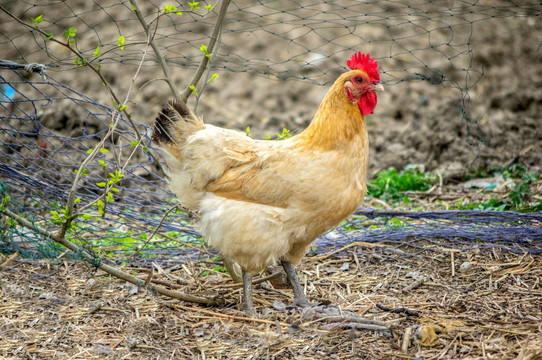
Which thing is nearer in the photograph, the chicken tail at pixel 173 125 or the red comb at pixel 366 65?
the red comb at pixel 366 65

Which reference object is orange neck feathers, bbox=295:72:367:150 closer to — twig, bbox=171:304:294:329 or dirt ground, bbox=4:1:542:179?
twig, bbox=171:304:294:329

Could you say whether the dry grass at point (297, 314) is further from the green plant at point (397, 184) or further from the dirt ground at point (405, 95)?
the dirt ground at point (405, 95)

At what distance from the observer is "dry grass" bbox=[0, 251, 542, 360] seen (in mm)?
3068

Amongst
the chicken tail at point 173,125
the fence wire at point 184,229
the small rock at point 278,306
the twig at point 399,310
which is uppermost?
the chicken tail at point 173,125

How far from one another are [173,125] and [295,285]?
1.45 meters

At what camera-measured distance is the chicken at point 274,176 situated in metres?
3.53

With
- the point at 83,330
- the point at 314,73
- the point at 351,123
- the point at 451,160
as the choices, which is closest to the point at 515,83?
the point at 451,160

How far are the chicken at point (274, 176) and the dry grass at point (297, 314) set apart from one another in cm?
34

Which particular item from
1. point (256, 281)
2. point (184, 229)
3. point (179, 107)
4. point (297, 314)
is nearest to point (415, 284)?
point (297, 314)

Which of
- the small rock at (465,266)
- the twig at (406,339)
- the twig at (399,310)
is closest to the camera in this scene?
the twig at (406,339)

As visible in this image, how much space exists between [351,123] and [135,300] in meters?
1.96

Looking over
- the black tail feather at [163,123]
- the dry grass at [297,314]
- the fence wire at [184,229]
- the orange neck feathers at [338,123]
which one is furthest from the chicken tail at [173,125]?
the dry grass at [297,314]

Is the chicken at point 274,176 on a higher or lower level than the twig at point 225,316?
higher

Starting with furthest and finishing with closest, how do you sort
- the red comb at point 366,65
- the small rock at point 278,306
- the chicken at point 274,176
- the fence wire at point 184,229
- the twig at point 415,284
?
the fence wire at point 184,229
the twig at point 415,284
the small rock at point 278,306
the red comb at point 366,65
the chicken at point 274,176
